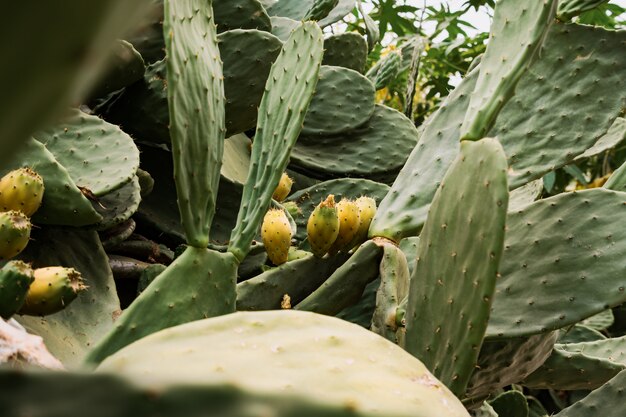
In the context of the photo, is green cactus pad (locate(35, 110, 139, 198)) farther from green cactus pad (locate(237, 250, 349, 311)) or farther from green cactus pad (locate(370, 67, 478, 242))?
green cactus pad (locate(370, 67, 478, 242))

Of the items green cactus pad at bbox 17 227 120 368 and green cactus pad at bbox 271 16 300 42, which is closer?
green cactus pad at bbox 17 227 120 368

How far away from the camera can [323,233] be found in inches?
57.8

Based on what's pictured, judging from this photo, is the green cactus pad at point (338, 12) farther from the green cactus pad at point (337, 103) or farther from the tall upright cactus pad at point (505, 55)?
the tall upright cactus pad at point (505, 55)

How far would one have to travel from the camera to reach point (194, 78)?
3.81 feet

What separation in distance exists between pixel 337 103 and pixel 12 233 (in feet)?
3.90

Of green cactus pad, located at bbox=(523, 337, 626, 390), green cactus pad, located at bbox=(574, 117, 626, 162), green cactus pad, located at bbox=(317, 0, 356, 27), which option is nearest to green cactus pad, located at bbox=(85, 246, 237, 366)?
green cactus pad, located at bbox=(523, 337, 626, 390)

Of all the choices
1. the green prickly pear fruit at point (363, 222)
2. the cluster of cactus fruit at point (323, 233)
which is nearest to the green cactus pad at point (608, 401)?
the cluster of cactus fruit at point (323, 233)

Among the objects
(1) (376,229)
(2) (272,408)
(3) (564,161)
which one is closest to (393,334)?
(1) (376,229)

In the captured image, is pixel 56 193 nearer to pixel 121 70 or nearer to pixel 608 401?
pixel 121 70

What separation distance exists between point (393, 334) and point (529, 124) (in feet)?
1.65

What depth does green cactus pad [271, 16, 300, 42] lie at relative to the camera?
2211 mm

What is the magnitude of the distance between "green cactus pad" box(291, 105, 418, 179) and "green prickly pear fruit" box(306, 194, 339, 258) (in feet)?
2.08

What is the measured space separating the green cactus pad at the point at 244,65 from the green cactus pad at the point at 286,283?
1.39 ft

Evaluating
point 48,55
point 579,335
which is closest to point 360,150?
point 579,335
